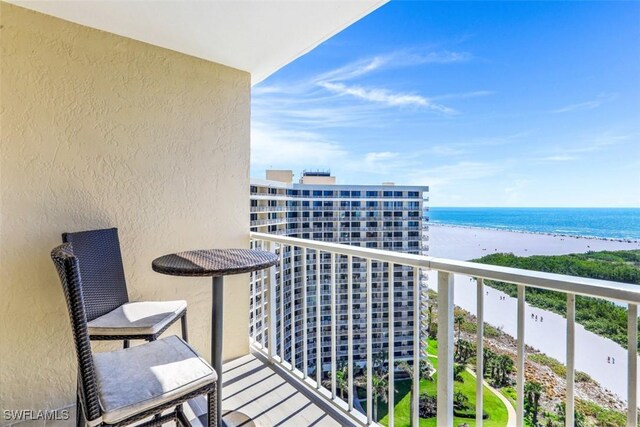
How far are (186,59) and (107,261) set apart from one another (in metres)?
1.63

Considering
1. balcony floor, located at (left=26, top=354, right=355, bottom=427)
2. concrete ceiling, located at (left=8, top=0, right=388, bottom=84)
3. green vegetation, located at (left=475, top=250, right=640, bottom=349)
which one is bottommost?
balcony floor, located at (left=26, top=354, right=355, bottom=427)

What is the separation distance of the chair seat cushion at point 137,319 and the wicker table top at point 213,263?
33 centimetres

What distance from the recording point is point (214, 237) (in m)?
2.66

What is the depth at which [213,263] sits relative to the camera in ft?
5.65

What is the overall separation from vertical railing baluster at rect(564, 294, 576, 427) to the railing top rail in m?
0.09

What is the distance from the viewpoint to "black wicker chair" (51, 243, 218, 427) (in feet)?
3.66

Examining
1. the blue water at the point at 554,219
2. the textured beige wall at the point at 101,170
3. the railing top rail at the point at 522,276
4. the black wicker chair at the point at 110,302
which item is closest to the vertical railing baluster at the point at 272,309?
the textured beige wall at the point at 101,170

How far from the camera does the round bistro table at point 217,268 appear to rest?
1.57 metres

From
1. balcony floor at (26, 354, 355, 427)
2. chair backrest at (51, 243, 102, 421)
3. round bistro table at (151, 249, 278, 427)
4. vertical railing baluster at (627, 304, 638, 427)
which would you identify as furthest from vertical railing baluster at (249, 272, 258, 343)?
vertical railing baluster at (627, 304, 638, 427)

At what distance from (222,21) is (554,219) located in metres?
6.69

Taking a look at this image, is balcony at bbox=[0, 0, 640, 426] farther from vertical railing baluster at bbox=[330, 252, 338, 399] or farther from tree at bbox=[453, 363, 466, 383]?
tree at bbox=[453, 363, 466, 383]

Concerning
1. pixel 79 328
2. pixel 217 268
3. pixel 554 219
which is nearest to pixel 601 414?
pixel 217 268

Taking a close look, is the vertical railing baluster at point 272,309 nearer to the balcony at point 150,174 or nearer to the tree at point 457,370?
the balcony at point 150,174

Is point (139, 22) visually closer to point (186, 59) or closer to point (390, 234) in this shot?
point (186, 59)
